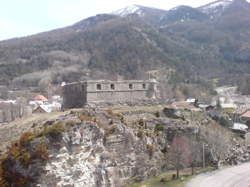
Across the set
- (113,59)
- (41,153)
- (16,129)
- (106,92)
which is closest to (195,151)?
(106,92)

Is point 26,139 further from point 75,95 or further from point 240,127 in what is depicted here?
point 240,127

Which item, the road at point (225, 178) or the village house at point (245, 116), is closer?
the road at point (225, 178)

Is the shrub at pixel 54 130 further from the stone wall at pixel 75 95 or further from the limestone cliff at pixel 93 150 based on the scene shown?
the stone wall at pixel 75 95

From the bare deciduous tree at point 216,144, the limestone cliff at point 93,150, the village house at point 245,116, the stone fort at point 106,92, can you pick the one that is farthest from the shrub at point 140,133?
the village house at point 245,116

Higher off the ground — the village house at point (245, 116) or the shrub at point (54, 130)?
the shrub at point (54, 130)

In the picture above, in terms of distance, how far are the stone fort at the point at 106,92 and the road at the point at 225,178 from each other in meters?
13.3

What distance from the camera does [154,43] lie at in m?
169

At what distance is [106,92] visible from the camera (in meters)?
39.6

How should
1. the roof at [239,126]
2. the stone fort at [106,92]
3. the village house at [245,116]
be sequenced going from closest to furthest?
the stone fort at [106,92]
the roof at [239,126]
the village house at [245,116]

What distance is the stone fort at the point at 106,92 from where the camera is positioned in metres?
38.9

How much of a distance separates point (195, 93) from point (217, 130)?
63132mm

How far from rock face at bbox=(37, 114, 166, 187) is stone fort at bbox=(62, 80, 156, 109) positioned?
690 centimetres

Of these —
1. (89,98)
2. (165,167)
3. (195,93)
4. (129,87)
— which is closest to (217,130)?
(165,167)

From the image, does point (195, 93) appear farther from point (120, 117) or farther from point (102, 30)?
point (102, 30)
